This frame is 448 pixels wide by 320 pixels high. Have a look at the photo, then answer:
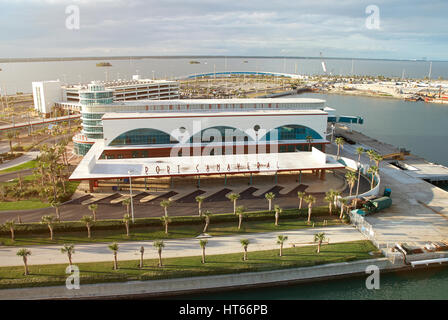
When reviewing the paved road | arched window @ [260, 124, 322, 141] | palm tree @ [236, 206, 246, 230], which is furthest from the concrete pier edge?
arched window @ [260, 124, 322, 141]

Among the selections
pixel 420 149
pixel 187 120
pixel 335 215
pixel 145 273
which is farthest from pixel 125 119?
pixel 420 149

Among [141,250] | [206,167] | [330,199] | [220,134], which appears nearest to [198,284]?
[141,250]

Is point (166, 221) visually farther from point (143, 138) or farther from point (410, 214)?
point (410, 214)

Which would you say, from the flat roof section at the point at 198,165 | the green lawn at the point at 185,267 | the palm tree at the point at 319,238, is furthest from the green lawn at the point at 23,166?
the palm tree at the point at 319,238

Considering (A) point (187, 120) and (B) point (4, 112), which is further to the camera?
(B) point (4, 112)

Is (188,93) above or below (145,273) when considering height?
above

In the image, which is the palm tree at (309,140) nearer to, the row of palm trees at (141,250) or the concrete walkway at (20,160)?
the row of palm trees at (141,250)

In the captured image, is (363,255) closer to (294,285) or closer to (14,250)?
(294,285)

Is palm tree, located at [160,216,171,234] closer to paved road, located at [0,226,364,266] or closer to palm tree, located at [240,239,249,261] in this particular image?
paved road, located at [0,226,364,266]
